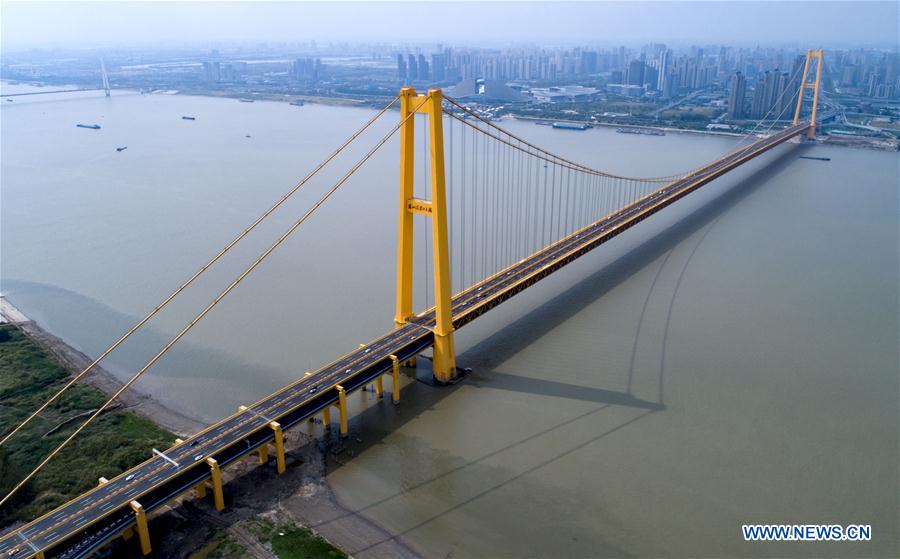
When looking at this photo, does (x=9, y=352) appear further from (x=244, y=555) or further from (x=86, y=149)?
(x=86, y=149)

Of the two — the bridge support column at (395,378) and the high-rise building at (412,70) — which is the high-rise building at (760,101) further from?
the bridge support column at (395,378)

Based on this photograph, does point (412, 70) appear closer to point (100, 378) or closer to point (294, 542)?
point (100, 378)

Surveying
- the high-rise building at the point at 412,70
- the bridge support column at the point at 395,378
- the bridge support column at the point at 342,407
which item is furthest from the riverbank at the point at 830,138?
the high-rise building at the point at 412,70

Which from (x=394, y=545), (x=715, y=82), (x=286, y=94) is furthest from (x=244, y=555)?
(x=715, y=82)

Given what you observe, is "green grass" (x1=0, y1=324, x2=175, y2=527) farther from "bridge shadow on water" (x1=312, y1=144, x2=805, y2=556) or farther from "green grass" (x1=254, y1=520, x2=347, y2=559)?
"bridge shadow on water" (x1=312, y1=144, x2=805, y2=556)

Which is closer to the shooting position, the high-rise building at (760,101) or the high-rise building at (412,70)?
the high-rise building at (760,101)

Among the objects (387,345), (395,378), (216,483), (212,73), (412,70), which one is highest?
(412,70)

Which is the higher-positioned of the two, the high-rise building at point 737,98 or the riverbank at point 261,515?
the high-rise building at point 737,98

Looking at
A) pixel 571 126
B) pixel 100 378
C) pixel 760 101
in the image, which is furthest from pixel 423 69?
pixel 100 378
